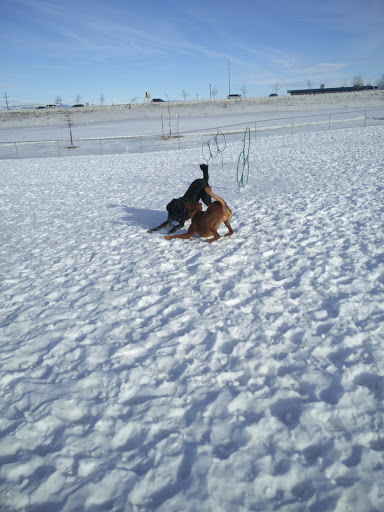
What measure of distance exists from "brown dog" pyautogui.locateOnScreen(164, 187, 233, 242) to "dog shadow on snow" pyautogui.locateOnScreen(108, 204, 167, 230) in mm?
1451

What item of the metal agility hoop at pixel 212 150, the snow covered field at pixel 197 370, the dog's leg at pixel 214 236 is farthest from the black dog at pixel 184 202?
the metal agility hoop at pixel 212 150

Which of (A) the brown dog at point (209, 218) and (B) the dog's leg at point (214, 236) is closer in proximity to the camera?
(A) the brown dog at point (209, 218)

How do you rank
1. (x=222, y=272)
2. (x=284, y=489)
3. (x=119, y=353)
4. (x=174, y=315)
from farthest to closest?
(x=222, y=272) < (x=174, y=315) < (x=119, y=353) < (x=284, y=489)

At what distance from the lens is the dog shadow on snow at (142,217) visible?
7883 mm

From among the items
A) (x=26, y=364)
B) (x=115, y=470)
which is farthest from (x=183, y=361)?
(x=26, y=364)

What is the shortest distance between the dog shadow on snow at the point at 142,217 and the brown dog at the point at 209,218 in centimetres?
145

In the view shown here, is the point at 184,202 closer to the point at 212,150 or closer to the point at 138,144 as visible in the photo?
the point at 212,150

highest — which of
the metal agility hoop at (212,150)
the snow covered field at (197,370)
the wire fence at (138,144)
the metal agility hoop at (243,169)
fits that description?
the wire fence at (138,144)

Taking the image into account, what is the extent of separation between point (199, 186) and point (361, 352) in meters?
4.70

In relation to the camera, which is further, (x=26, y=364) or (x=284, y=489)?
(x=26, y=364)

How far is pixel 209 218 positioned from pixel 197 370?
11.4 feet

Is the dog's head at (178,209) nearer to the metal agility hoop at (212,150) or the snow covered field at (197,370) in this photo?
the snow covered field at (197,370)

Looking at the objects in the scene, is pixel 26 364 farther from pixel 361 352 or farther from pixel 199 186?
pixel 199 186

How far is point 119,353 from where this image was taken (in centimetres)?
346
